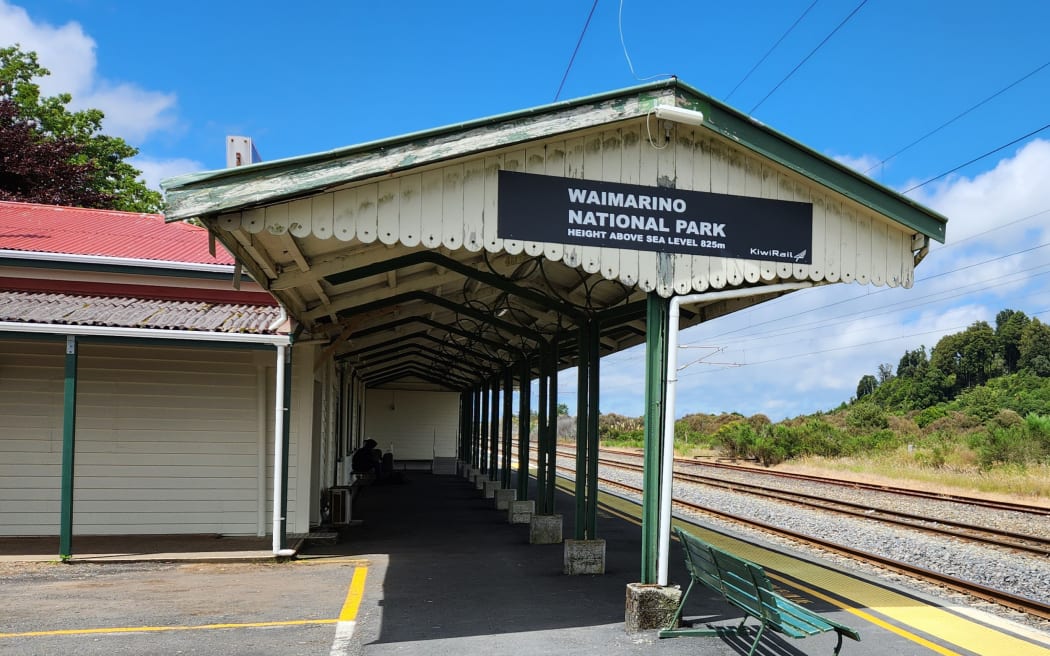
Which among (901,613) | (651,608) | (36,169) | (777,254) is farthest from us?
(36,169)

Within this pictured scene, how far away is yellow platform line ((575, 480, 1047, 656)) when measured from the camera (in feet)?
21.6

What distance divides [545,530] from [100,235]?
909cm

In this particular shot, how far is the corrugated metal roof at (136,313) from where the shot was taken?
1026 centimetres

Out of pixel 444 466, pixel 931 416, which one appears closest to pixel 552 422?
pixel 444 466

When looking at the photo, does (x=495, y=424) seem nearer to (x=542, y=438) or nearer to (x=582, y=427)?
(x=542, y=438)

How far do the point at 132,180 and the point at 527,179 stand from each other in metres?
35.5

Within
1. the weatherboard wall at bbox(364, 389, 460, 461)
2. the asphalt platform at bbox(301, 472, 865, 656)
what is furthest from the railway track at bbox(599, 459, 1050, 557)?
the weatherboard wall at bbox(364, 389, 460, 461)

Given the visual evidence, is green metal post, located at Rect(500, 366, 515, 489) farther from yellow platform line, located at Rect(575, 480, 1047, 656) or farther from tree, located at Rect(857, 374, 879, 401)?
tree, located at Rect(857, 374, 879, 401)

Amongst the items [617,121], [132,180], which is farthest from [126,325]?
[132,180]

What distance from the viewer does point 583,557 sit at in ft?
31.0

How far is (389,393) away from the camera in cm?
2970

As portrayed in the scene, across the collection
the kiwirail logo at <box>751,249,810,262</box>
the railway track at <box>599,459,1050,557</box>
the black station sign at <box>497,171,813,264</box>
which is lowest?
the railway track at <box>599,459,1050,557</box>

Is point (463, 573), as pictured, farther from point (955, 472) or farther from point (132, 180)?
point (132, 180)

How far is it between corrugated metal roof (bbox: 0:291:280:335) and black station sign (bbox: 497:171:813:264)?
15.6 ft
